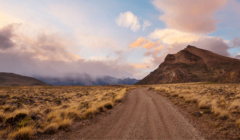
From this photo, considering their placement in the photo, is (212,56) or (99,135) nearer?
(99,135)

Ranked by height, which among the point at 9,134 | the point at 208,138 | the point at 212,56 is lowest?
the point at 208,138

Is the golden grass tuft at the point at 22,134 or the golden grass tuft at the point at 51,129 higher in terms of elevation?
the golden grass tuft at the point at 22,134

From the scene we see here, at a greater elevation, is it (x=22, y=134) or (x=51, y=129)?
(x=22, y=134)

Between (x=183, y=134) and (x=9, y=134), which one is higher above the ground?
(x=9, y=134)

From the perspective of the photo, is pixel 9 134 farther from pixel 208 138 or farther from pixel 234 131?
pixel 234 131

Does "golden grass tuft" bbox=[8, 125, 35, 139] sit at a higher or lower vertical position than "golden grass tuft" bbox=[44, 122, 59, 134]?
higher

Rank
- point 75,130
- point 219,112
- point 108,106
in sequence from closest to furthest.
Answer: point 75,130 < point 219,112 < point 108,106

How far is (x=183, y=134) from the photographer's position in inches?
243

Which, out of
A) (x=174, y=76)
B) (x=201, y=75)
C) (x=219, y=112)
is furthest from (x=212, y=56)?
(x=219, y=112)

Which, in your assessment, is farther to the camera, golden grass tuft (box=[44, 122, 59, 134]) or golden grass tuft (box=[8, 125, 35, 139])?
golden grass tuft (box=[44, 122, 59, 134])

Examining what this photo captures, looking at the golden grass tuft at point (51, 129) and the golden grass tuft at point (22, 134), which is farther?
the golden grass tuft at point (51, 129)

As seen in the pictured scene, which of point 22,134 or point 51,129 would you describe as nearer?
point 22,134

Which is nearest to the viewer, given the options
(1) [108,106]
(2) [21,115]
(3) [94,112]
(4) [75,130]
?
(4) [75,130]

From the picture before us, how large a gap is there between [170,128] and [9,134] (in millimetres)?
8564
